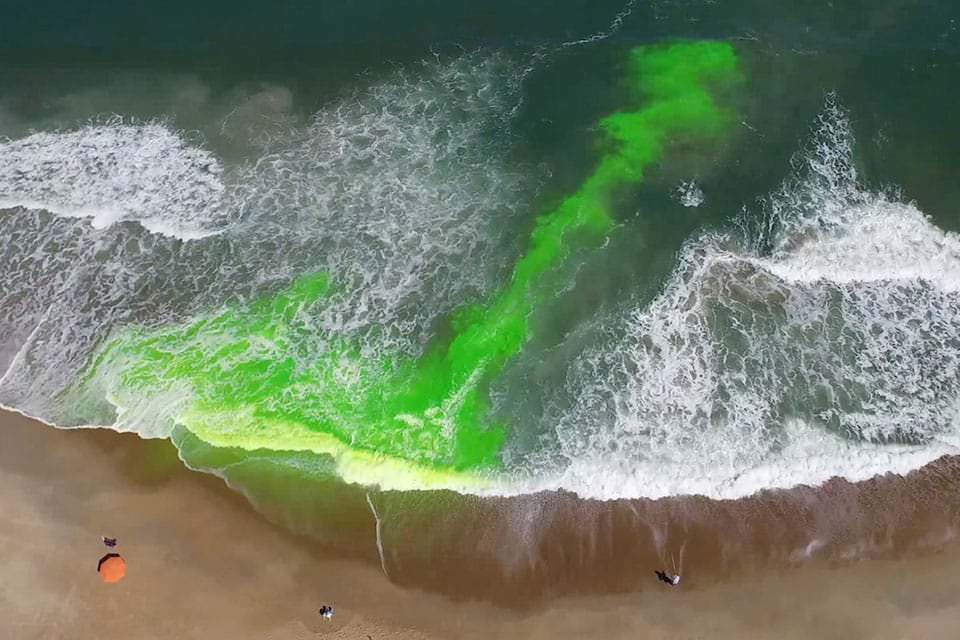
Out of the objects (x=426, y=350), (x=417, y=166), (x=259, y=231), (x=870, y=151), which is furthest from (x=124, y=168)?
(x=870, y=151)

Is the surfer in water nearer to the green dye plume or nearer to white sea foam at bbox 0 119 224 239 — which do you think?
the green dye plume

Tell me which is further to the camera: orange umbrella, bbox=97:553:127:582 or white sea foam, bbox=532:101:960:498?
white sea foam, bbox=532:101:960:498

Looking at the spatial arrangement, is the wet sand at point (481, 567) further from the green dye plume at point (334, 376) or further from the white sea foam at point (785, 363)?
the green dye plume at point (334, 376)

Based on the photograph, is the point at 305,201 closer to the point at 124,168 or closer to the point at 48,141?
the point at 124,168

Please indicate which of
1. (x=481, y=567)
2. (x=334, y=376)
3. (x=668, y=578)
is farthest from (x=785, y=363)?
(x=334, y=376)

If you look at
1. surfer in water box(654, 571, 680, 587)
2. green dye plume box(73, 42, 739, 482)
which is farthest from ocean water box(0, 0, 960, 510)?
surfer in water box(654, 571, 680, 587)

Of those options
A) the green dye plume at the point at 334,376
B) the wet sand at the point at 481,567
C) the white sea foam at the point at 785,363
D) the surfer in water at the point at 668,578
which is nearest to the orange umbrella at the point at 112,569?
the wet sand at the point at 481,567

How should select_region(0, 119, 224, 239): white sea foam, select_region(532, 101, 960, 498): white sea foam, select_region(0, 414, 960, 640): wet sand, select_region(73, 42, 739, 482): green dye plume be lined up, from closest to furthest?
select_region(0, 414, 960, 640): wet sand
select_region(532, 101, 960, 498): white sea foam
select_region(73, 42, 739, 482): green dye plume
select_region(0, 119, 224, 239): white sea foam

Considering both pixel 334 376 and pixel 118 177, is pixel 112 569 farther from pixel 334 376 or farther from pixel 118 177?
pixel 118 177

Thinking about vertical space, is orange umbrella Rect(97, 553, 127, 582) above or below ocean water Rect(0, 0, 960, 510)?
below
